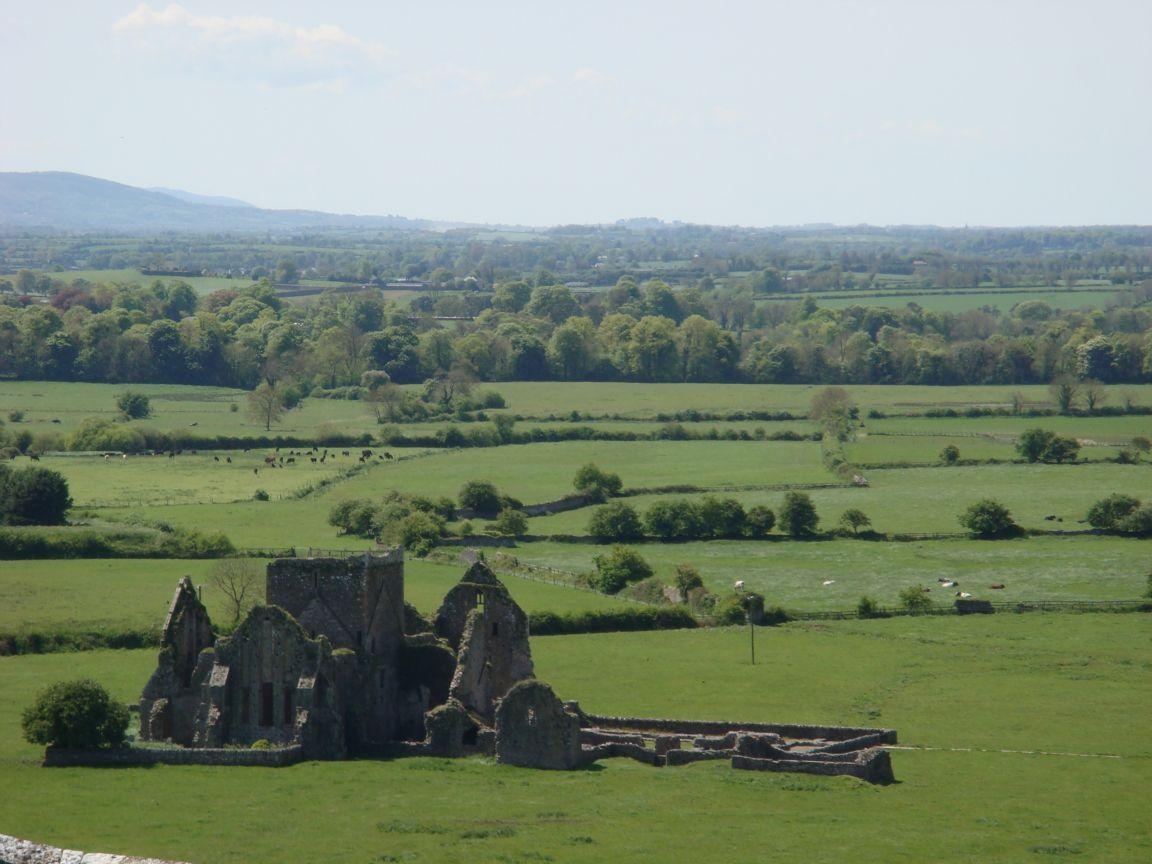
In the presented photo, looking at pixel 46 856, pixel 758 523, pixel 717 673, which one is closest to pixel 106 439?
pixel 758 523

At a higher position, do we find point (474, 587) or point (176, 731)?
point (474, 587)

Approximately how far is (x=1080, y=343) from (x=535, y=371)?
51.7m

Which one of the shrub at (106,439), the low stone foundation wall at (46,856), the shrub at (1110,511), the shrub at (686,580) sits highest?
Result: the low stone foundation wall at (46,856)

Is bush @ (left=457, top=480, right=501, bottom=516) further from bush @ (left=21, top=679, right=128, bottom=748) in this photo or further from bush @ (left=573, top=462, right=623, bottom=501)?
bush @ (left=21, top=679, right=128, bottom=748)

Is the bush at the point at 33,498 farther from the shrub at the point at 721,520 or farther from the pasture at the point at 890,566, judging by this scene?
the shrub at the point at 721,520

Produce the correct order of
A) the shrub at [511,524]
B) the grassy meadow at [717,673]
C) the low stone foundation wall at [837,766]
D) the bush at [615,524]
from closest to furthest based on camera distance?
the grassy meadow at [717,673] < the low stone foundation wall at [837,766] < the bush at [615,524] < the shrub at [511,524]

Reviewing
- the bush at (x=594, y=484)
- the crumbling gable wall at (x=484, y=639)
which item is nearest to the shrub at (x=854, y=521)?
the bush at (x=594, y=484)

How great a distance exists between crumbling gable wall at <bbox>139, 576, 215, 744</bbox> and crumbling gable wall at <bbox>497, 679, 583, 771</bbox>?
28.0 ft

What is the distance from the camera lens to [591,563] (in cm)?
8956

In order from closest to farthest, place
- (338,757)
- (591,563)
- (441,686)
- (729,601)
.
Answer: (338,757) → (441,686) → (729,601) → (591,563)

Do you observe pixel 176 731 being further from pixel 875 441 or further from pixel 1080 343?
pixel 1080 343

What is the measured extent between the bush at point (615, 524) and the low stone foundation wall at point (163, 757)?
48622 mm

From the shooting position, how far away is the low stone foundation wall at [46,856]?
126 feet

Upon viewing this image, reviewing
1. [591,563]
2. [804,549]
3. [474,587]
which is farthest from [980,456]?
→ [474,587]
